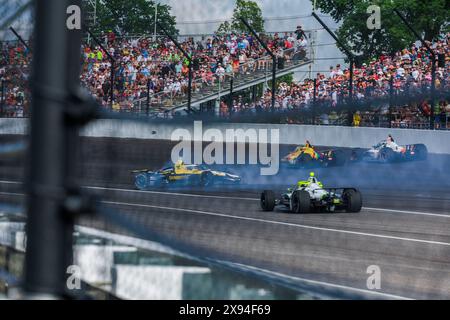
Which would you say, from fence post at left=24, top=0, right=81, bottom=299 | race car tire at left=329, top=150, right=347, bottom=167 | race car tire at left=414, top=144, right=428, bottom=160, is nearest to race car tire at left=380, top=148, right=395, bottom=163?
race car tire at left=329, top=150, right=347, bottom=167

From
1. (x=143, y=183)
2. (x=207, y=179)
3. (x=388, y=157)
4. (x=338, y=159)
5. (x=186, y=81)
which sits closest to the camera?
(x=143, y=183)

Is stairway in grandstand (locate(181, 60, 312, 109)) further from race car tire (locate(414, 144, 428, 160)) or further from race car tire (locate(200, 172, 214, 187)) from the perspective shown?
race car tire (locate(414, 144, 428, 160))

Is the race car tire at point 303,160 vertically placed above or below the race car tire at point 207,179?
above

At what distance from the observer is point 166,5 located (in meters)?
2.05

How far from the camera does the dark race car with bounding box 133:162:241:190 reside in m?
2.29

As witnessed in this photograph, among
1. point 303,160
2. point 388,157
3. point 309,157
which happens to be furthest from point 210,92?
point 388,157

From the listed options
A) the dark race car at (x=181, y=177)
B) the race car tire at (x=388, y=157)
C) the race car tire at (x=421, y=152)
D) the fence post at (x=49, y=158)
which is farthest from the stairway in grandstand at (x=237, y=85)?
the race car tire at (x=421, y=152)

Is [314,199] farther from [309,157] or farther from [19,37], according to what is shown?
[19,37]

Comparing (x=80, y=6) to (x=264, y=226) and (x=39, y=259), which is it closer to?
(x=39, y=259)

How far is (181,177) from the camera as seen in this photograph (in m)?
2.50

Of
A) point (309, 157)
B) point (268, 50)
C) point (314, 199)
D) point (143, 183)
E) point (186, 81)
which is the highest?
point (268, 50)

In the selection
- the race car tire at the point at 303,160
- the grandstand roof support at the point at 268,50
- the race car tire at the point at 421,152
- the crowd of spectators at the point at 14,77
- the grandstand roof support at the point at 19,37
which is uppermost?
the grandstand roof support at the point at 268,50

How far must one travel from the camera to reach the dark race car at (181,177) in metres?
2.29

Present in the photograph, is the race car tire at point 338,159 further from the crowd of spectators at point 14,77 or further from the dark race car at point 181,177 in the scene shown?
the crowd of spectators at point 14,77
